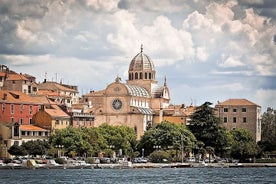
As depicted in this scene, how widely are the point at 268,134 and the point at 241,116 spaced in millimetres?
6340

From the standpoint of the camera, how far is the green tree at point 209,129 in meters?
152

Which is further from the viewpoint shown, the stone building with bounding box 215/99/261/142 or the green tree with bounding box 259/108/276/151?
the stone building with bounding box 215/99/261/142

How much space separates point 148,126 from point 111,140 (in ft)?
88.8

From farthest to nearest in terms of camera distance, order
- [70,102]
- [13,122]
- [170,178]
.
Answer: [70,102] → [13,122] → [170,178]

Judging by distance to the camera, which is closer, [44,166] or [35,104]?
[44,166]

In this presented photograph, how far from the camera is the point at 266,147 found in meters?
162

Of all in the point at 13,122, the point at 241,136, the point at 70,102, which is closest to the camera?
the point at 13,122

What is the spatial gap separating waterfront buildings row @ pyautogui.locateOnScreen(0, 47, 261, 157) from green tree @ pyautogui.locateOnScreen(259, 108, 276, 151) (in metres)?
3.52

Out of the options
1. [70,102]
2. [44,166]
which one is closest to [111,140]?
[44,166]

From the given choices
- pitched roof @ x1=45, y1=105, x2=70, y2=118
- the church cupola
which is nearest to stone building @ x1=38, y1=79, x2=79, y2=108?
the church cupola

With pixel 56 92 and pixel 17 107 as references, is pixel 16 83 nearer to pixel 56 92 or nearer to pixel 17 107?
pixel 56 92

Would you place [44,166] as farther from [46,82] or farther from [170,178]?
[46,82]

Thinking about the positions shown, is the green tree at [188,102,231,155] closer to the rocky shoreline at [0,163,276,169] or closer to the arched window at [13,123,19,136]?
the rocky shoreline at [0,163,276,169]

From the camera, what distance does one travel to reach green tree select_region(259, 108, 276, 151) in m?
163
